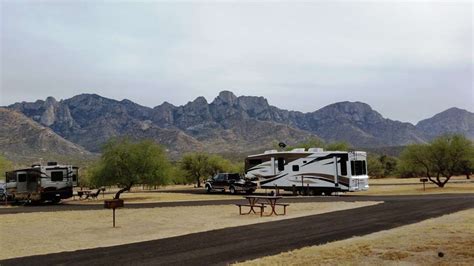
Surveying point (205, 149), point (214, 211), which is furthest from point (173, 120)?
point (214, 211)

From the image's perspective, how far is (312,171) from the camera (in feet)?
121

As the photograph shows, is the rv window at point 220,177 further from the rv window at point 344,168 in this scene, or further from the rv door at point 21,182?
the rv door at point 21,182

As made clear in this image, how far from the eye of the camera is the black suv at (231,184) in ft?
134

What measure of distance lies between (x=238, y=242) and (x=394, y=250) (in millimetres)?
4349

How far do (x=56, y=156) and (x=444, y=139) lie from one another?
9435 cm

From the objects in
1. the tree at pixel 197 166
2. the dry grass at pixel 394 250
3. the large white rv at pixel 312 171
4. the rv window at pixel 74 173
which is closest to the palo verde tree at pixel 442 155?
the large white rv at pixel 312 171

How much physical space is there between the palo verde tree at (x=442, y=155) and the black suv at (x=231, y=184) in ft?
54.4

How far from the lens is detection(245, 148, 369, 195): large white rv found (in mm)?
35469

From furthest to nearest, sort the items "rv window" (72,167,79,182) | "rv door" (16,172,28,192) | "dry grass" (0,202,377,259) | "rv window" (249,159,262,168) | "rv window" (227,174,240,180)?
1. "rv window" (227,174,240,180)
2. "rv window" (249,159,262,168)
3. "rv window" (72,167,79,182)
4. "rv door" (16,172,28,192)
5. "dry grass" (0,202,377,259)

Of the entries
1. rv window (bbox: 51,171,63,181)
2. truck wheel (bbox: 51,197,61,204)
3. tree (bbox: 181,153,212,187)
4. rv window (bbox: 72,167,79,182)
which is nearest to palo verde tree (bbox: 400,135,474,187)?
tree (bbox: 181,153,212,187)

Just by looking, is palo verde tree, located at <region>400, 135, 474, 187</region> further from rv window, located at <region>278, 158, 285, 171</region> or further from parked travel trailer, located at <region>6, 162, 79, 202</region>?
parked travel trailer, located at <region>6, 162, 79, 202</region>

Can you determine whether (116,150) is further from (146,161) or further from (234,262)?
(234,262)

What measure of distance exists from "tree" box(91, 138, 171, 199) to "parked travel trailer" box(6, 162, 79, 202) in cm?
459

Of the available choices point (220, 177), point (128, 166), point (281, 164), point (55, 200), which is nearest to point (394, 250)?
point (281, 164)
